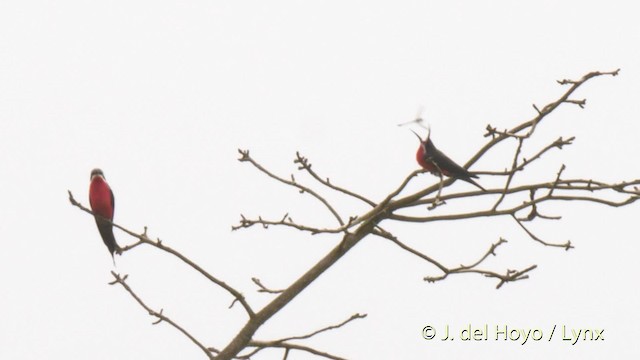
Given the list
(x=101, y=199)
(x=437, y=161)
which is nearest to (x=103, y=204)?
(x=101, y=199)

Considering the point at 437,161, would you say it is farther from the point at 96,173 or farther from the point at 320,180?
the point at 96,173

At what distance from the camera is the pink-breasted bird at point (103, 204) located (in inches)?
316

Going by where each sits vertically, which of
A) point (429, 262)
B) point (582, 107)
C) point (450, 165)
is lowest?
point (429, 262)

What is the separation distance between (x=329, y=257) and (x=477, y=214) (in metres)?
0.70

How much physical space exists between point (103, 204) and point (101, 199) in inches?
2.1

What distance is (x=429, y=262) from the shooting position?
420 centimetres

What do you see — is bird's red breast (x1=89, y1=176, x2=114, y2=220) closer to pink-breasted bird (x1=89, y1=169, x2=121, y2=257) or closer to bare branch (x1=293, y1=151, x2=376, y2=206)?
pink-breasted bird (x1=89, y1=169, x2=121, y2=257)

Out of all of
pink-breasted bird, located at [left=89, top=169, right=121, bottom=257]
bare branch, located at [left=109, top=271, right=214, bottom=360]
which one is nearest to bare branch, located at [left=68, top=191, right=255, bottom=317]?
bare branch, located at [left=109, top=271, right=214, bottom=360]

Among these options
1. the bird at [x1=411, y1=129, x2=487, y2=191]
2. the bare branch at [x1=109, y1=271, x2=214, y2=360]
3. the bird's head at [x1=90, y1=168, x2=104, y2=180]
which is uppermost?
the bird's head at [x1=90, y1=168, x2=104, y2=180]

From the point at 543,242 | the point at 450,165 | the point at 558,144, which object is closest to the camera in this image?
the point at 558,144

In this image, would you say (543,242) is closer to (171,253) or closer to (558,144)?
(558,144)

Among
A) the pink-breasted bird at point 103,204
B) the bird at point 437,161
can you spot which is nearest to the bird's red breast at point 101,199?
the pink-breasted bird at point 103,204

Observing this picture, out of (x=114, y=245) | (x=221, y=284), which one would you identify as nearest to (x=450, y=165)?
(x=221, y=284)

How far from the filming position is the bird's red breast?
816 cm
